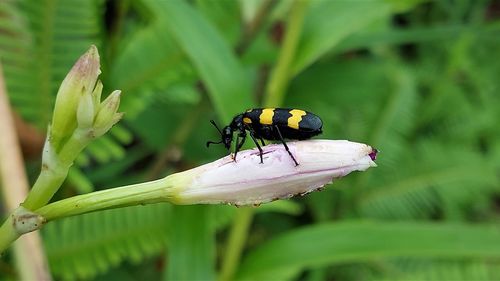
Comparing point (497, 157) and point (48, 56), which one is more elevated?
point (48, 56)

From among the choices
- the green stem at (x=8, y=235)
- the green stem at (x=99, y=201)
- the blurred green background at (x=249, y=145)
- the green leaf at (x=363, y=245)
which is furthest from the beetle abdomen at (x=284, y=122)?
the green leaf at (x=363, y=245)

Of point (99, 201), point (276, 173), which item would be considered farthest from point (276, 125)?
point (99, 201)

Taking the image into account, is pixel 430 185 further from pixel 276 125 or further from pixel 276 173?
pixel 276 173

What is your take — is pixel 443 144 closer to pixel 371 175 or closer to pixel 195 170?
pixel 371 175

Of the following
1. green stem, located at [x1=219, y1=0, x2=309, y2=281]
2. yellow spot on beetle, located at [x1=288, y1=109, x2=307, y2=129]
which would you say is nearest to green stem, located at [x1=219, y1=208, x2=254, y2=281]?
green stem, located at [x1=219, y1=0, x2=309, y2=281]

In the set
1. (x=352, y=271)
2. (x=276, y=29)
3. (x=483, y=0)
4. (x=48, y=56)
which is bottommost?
(x=352, y=271)

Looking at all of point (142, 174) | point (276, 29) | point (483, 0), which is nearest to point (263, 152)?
point (142, 174)

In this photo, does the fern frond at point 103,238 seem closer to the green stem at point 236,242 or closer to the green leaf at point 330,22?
the green stem at point 236,242
